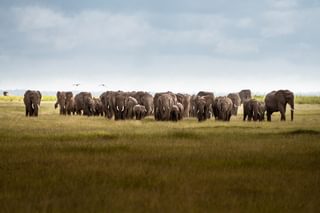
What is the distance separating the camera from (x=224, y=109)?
165 feet

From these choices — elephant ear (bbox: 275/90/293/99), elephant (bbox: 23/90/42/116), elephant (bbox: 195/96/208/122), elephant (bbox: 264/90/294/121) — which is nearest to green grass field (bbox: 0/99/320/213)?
elephant (bbox: 195/96/208/122)

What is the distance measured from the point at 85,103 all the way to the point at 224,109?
62.1ft

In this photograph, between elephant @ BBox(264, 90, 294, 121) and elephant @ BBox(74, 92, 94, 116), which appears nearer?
elephant @ BBox(264, 90, 294, 121)

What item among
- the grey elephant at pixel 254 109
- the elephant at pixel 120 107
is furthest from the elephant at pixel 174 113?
the grey elephant at pixel 254 109

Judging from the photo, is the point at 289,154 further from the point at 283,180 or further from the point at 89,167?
the point at 89,167

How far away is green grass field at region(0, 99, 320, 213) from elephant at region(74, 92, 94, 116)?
3773 centimetres

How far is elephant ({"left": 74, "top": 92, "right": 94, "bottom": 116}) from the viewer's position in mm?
61969

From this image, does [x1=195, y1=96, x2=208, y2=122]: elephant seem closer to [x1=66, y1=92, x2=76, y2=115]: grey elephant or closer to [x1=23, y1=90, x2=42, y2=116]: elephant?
[x1=23, y1=90, x2=42, y2=116]: elephant

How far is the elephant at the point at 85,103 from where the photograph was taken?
62.0m

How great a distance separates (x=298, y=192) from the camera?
12461 millimetres

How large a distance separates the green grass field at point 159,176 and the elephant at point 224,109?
83.5 feet

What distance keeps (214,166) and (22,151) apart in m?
7.51

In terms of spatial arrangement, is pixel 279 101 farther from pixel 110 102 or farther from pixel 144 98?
pixel 110 102

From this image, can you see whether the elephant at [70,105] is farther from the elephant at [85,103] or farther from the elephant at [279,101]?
the elephant at [279,101]
